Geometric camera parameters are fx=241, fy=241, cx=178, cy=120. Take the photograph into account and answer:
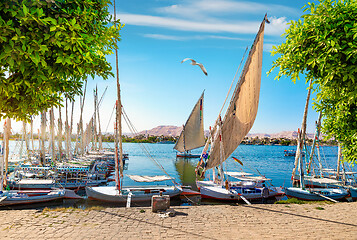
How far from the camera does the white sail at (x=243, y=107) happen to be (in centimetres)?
1858

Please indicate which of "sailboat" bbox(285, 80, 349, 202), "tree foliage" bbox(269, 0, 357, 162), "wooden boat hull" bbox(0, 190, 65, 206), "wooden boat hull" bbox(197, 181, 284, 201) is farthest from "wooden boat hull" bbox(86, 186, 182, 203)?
"tree foliage" bbox(269, 0, 357, 162)

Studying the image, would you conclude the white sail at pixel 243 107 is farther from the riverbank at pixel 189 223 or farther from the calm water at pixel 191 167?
the riverbank at pixel 189 223

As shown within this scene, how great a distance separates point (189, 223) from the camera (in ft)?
38.1

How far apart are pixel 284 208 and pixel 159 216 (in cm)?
773

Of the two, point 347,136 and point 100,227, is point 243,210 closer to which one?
point 347,136

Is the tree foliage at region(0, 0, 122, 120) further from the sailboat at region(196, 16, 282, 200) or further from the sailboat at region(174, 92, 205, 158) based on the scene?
the sailboat at region(174, 92, 205, 158)

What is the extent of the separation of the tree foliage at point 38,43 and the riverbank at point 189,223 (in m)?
6.40

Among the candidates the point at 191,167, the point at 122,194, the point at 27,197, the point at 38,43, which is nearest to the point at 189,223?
the point at 38,43

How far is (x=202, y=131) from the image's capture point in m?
54.8

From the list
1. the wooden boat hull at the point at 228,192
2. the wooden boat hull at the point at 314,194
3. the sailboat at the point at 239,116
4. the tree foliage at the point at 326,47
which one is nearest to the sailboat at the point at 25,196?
the wooden boat hull at the point at 228,192

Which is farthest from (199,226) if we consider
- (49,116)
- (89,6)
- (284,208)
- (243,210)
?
(49,116)

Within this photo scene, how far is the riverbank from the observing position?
10000 millimetres

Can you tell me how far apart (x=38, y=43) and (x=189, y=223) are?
10005 millimetres

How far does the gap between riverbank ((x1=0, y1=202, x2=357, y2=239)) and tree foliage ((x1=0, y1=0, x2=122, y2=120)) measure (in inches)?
252
